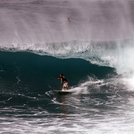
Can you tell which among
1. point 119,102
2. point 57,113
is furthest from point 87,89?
point 57,113

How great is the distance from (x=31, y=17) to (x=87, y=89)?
12.8m

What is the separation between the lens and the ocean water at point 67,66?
10648 millimetres

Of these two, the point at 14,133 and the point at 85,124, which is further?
the point at 85,124

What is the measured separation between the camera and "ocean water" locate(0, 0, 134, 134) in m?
10.6

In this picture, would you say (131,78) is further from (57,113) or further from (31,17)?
(31,17)

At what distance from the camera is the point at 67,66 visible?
18984 mm

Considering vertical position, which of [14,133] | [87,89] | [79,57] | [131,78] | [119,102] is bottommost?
[14,133]

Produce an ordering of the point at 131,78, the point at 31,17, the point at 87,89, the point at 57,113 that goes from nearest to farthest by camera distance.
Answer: the point at 57,113 → the point at 87,89 → the point at 131,78 → the point at 31,17

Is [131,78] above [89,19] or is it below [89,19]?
below

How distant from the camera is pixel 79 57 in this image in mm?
20391

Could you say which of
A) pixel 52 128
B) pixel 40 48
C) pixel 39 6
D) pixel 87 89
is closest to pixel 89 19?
pixel 39 6

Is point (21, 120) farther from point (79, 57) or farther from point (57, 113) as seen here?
point (79, 57)

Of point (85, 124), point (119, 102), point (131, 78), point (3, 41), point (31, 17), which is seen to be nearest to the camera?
point (85, 124)

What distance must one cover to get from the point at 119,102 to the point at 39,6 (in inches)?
654
